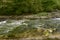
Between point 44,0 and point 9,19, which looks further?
point 44,0

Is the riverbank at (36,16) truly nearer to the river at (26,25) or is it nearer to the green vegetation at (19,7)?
the green vegetation at (19,7)

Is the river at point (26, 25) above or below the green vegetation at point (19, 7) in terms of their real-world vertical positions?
below

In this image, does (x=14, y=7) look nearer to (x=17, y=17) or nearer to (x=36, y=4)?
(x=17, y=17)

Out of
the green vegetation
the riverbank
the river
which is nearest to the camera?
the river

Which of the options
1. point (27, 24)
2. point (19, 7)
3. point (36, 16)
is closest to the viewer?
point (27, 24)

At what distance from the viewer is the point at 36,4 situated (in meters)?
7.29

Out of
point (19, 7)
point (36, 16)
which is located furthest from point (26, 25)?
point (19, 7)

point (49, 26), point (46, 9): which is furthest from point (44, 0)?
point (49, 26)

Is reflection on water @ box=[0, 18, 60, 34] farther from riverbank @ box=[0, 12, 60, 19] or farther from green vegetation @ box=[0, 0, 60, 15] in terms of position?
green vegetation @ box=[0, 0, 60, 15]

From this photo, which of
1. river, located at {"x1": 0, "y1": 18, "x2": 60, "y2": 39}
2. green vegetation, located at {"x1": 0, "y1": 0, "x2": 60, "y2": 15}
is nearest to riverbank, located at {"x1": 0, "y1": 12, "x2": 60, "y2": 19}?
green vegetation, located at {"x1": 0, "y1": 0, "x2": 60, "y2": 15}

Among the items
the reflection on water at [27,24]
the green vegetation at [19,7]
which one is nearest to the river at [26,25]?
the reflection on water at [27,24]

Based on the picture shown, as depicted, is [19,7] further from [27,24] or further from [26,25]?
[26,25]

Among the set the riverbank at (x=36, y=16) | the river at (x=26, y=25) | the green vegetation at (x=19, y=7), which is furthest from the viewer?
the green vegetation at (x=19, y=7)

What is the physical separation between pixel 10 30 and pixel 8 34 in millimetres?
303
